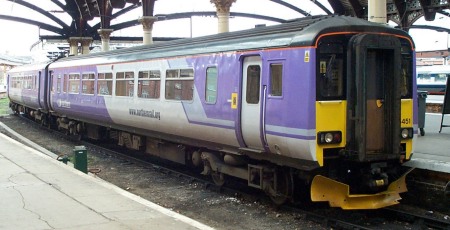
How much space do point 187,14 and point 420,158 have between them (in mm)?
43641

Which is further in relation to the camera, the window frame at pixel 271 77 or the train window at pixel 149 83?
the train window at pixel 149 83

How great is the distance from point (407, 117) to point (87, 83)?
11207mm

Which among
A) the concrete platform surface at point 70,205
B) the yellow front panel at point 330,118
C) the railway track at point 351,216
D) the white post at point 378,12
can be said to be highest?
the white post at point 378,12

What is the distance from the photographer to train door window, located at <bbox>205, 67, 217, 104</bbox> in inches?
368

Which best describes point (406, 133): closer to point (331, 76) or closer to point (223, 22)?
point (331, 76)

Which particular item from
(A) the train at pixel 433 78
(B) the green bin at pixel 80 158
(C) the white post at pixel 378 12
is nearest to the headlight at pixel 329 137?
(B) the green bin at pixel 80 158

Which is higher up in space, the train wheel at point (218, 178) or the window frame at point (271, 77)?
the window frame at point (271, 77)

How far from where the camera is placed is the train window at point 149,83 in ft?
38.0

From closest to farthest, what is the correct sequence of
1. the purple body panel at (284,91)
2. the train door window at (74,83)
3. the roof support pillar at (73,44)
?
the purple body panel at (284,91)
the train door window at (74,83)
the roof support pillar at (73,44)

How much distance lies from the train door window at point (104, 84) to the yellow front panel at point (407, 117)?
29.1 feet

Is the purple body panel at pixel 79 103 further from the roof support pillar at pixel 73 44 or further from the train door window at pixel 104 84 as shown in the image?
the roof support pillar at pixel 73 44

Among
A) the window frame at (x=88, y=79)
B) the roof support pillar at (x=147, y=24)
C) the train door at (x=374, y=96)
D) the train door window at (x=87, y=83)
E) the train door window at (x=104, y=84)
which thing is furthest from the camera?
the roof support pillar at (x=147, y=24)

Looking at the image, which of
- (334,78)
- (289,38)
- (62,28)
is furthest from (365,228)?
(62,28)

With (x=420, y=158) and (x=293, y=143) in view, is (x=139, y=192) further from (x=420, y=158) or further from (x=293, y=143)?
(x=420, y=158)
